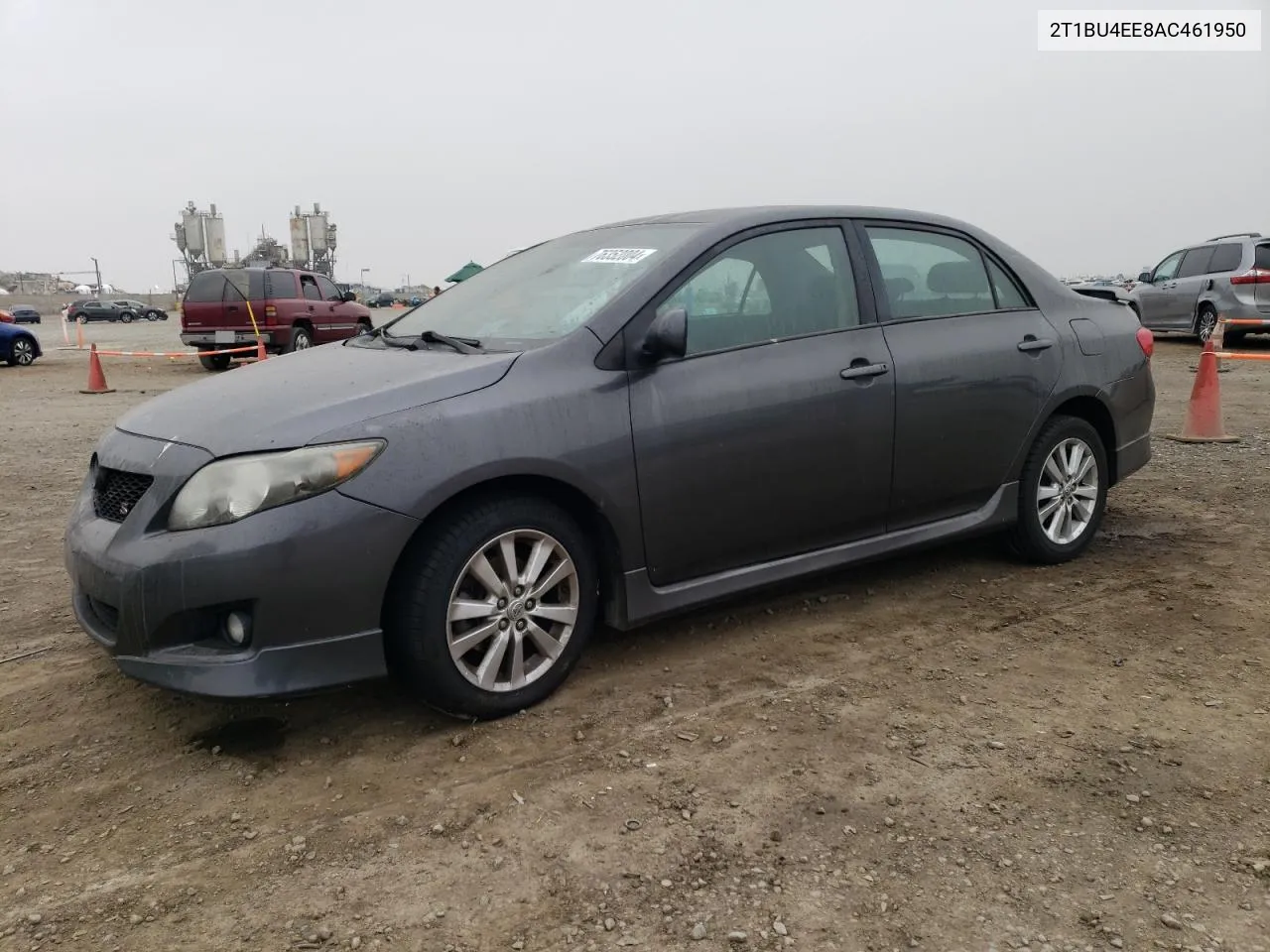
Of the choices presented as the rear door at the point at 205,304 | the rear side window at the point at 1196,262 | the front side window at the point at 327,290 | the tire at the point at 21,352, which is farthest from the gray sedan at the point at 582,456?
the tire at the point at 21,352

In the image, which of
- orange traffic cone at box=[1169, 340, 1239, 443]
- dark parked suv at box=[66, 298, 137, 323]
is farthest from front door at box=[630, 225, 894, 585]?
dark parked suv at box=[66, 298, 137, 323]

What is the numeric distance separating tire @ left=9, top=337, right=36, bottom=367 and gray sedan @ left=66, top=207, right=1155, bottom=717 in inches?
680

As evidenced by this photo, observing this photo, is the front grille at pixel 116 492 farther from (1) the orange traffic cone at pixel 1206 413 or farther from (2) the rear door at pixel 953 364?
(1) the orange traffic cone at pixel 1206 413

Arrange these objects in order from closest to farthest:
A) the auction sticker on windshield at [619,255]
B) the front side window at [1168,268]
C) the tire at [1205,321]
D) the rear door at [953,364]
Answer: the auction sticker on windshield at [619,255] → the rear door at [953,364] → the tire at [1205,321] → the front side window at [1168,268]

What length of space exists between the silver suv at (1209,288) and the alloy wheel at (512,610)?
1484 centimetres

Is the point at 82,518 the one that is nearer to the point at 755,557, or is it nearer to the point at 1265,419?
the point at 755,557

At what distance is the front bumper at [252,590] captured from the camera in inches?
105

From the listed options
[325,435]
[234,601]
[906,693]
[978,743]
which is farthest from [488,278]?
[978,743]

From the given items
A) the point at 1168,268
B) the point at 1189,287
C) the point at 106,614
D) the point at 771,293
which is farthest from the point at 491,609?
the point at 1168,268

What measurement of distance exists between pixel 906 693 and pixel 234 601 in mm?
2121

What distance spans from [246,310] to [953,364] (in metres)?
14.1

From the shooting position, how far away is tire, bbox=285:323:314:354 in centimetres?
1612

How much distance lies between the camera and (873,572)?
457cm

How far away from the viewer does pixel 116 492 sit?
304 centimetres
